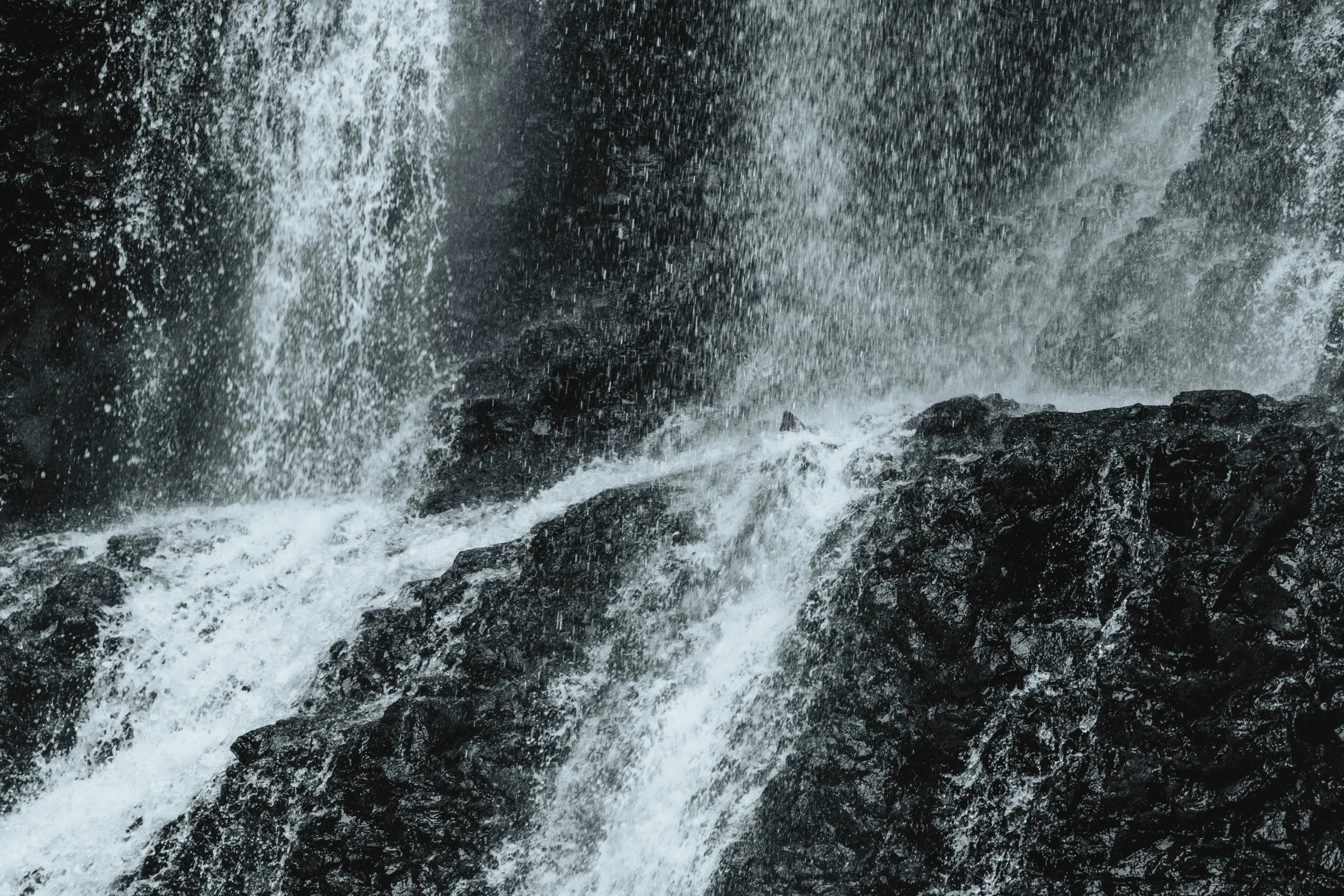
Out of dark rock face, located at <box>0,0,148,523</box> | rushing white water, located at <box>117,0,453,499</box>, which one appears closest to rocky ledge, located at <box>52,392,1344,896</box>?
rushing white water, located at <box>117,0,453,499</box>

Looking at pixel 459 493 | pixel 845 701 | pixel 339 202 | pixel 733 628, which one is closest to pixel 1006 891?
pixel 845 701

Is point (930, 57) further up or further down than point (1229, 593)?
further up

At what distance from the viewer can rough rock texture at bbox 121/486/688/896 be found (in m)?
9.19

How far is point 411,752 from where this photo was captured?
9625 millimetres

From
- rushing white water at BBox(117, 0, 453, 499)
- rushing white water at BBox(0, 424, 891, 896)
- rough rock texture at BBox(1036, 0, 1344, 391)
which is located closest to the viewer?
rushing white water at BBox(0, 424, 891, 896)

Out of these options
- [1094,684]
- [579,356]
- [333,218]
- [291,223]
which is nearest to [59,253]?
[291,223]

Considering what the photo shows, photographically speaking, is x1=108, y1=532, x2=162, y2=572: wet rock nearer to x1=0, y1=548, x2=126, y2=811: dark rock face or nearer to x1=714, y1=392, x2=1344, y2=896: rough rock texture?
x1=0, y1=548, x2=126, y2=811: dark rock face

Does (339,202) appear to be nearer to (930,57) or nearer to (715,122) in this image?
(715,122)

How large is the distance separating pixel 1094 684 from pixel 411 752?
5.87 m

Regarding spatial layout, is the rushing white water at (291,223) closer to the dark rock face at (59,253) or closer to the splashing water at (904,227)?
the dark rock face at (59,253)

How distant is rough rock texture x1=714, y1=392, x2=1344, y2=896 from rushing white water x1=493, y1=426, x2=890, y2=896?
471 mm

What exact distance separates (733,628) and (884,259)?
794 centimetres

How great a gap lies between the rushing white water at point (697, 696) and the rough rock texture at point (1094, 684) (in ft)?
1.54

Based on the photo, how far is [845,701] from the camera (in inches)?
370
